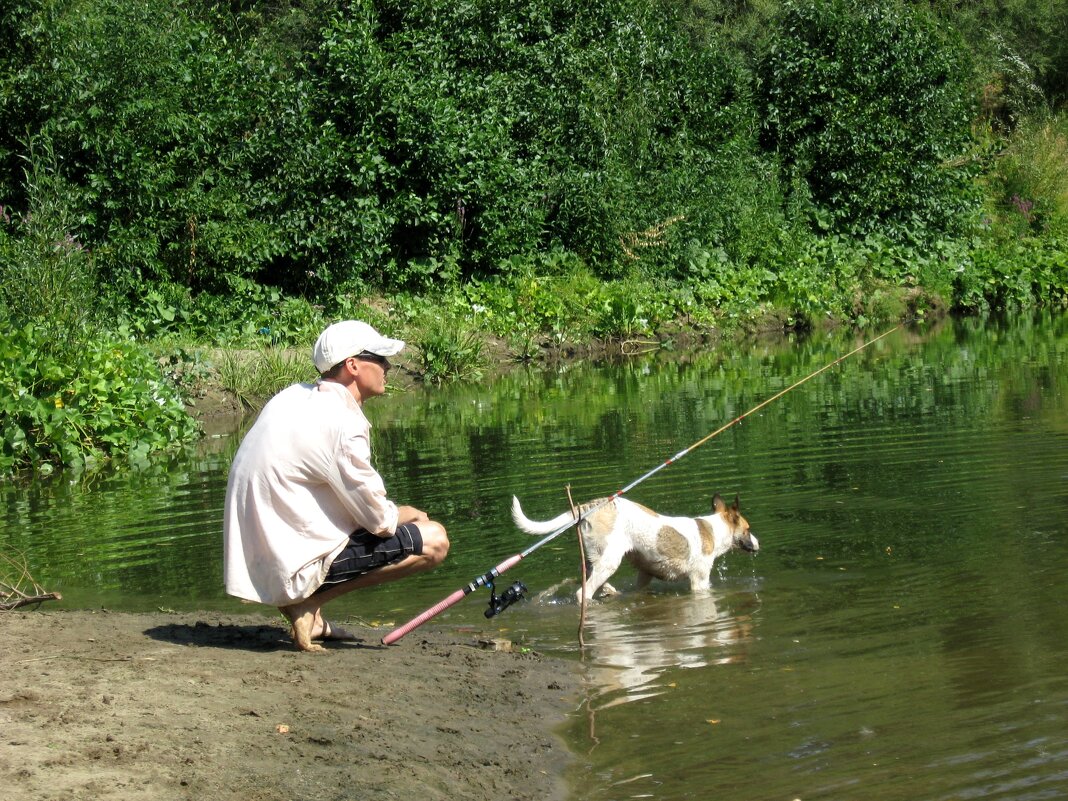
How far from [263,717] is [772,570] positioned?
4292 mm

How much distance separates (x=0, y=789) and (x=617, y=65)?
2702 cm

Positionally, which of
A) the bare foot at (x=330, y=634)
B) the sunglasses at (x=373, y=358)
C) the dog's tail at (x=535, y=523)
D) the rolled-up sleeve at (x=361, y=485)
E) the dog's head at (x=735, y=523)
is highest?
the sunglasses at (x=373, y=358)

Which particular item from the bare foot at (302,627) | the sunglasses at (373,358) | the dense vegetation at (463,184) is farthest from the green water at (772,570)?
the dense vegetation at (463,184)

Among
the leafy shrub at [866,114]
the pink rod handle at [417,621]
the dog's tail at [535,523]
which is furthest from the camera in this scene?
the leafy shrub at [866,114]

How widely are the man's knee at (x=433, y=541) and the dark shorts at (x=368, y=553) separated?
0.07 m

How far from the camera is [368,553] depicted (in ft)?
21.4

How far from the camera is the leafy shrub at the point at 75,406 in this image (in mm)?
14703

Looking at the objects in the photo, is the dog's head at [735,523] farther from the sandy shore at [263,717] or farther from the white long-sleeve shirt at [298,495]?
the white long-sleeve shirt at [298,495]

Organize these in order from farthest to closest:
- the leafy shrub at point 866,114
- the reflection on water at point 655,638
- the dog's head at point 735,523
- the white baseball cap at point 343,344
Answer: the leafy shrub at point 866,114
the dog's head at point 735,523
the reflection on water at point 655,638
the white baseball cap at point 343,344

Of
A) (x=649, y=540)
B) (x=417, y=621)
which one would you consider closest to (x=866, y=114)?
(x=649, y=540)

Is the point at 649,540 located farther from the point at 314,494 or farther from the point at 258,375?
the point at 258,375

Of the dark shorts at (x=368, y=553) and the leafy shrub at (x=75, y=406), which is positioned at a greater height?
the leafy shrub at (x=75, y=406)

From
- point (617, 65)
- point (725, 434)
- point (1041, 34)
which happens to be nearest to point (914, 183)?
point (617, 65)

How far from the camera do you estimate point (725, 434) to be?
14477mm
